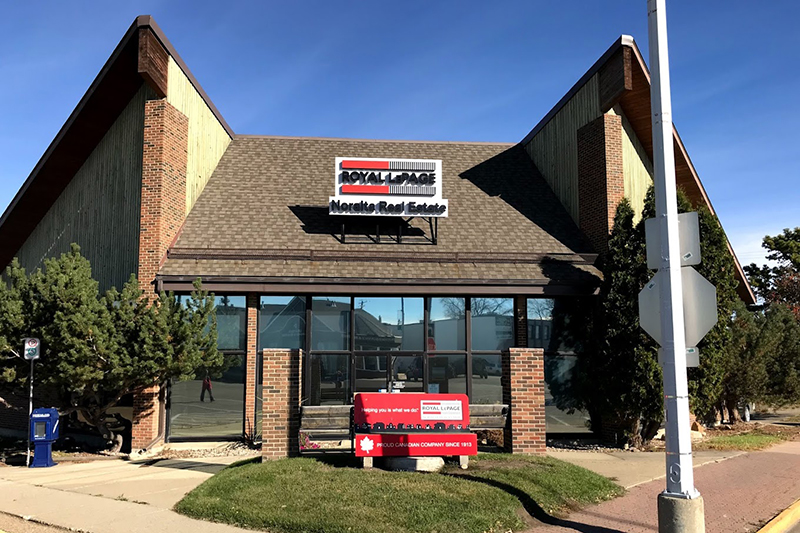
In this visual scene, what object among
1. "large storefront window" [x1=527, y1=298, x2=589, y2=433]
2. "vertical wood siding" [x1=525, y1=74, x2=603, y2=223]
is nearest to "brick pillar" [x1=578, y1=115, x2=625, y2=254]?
"vertical wood siding" [x1=525, y1=74, x2=603, y2=223]

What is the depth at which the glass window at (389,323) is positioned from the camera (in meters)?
15.9

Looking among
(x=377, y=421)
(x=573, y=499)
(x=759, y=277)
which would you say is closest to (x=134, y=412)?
(x=377, y=421)

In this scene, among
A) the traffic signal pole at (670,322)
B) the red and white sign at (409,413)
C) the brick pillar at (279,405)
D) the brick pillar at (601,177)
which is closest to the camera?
the traffic signal pole at (670,322)

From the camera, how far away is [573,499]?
892 cm

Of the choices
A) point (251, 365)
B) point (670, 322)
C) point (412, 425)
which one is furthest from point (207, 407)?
point (670, 322)

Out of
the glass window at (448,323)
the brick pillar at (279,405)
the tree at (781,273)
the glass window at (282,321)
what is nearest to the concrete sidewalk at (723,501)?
the brick pillar at (279,405)

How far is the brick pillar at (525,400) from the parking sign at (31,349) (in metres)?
9.40

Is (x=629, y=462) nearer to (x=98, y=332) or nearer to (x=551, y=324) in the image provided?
(x=551, y=324)

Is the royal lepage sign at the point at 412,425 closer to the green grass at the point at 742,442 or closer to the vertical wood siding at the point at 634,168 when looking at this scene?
the green grass at the point at 742,442

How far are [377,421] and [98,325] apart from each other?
6653 mm

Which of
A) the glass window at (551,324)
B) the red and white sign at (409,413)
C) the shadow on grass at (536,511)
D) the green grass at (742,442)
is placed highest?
the glass window at (551,324)

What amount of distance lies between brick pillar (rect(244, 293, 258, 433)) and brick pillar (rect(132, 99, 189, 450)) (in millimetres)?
2075

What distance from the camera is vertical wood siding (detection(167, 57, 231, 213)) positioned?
16484 mm

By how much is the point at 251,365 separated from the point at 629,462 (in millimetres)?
8878
